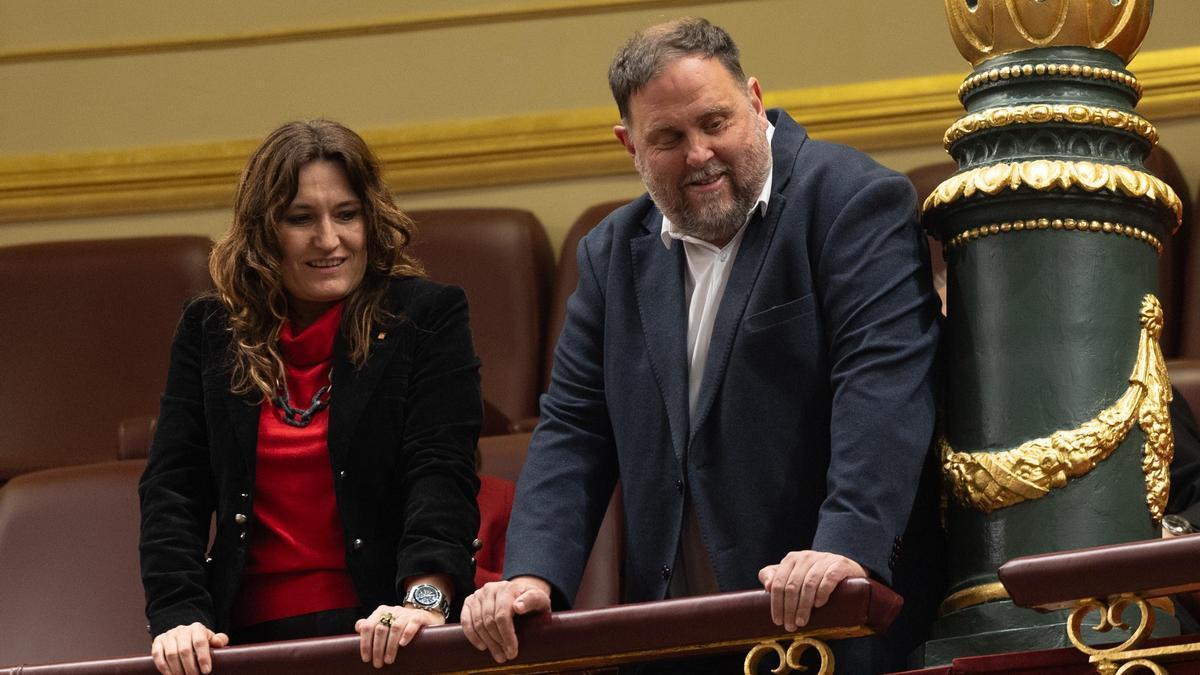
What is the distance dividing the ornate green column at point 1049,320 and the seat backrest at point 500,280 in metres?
0.97

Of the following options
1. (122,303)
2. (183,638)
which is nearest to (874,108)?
(122,303)

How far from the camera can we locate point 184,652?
1242 mm

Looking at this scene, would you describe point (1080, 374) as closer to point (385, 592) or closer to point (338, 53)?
point (385, 592)

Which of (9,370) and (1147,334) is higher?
(9,370)

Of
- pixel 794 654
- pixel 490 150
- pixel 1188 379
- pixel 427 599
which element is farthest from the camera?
pixel 490 150

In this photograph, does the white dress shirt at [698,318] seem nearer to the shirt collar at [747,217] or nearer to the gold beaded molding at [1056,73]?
the shirt collar at [747,217]

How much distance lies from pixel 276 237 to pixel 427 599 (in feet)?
1.04

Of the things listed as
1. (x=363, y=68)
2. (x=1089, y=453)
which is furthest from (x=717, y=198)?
(x=363, y=68)

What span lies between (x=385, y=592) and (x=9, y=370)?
1.04 meters

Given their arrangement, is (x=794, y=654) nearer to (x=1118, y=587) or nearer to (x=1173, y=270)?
(x=1118, y=587)

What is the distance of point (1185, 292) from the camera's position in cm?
201

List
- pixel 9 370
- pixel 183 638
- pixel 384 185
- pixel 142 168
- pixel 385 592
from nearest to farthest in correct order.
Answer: pixel 183 638 < pixel 385 592 < pixel 384 185 < pixel 9 370 < pixel 142 168

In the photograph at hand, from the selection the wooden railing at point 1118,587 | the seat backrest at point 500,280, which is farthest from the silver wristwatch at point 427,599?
the seat backrest at point 500,280

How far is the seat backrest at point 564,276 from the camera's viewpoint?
7.11 feet
